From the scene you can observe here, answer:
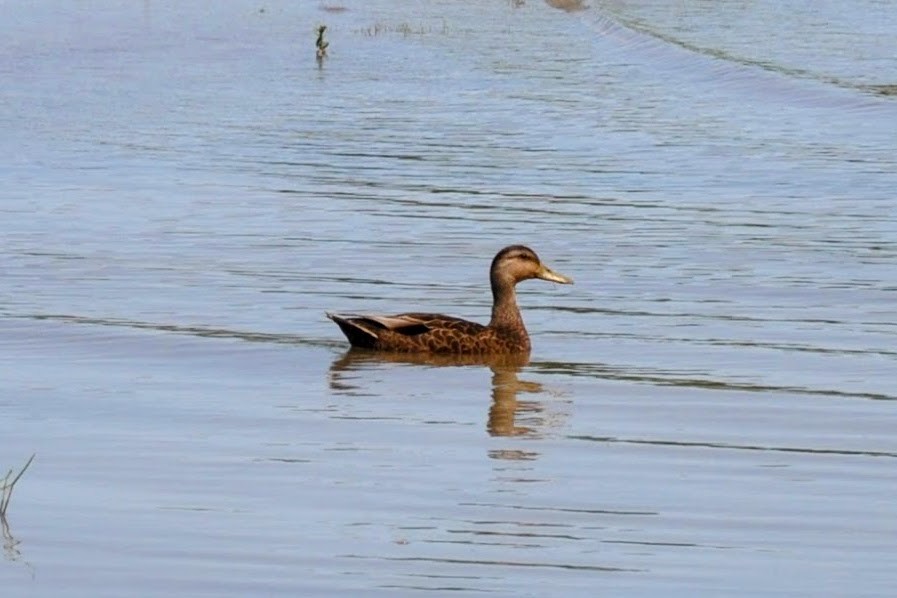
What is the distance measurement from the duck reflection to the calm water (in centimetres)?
5

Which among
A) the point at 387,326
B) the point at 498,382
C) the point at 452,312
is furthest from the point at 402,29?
the point at 498,382

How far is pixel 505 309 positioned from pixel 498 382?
1104 millimetres

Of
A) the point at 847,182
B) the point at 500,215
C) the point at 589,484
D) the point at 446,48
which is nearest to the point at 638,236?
the point at 500,215

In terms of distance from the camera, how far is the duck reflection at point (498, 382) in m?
9.69

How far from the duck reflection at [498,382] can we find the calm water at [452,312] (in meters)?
0.05

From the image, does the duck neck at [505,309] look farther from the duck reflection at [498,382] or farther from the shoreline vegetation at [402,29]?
the shoreline vegetation at [402,29]

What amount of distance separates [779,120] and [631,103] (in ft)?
7.09

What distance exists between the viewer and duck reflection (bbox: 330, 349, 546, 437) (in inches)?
381

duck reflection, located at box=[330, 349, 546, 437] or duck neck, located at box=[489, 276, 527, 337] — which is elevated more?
duck neck, located at box=[489, 276, 527, 337]

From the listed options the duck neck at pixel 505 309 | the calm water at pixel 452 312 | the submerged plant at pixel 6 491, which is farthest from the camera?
the duck neck at pixel 505 309

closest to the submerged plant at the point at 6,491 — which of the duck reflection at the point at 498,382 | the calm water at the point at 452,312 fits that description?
the calm water at the point at 452,312

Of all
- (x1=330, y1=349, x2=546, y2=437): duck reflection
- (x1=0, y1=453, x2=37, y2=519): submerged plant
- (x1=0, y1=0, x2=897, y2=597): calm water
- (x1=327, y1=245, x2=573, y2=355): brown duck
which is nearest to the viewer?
(x1=0, y1=0, x2=897, y2=597): calm water

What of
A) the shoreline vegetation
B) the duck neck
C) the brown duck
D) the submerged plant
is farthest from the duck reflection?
the shoreline vegetation

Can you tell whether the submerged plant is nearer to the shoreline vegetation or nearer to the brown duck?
the brown duck
